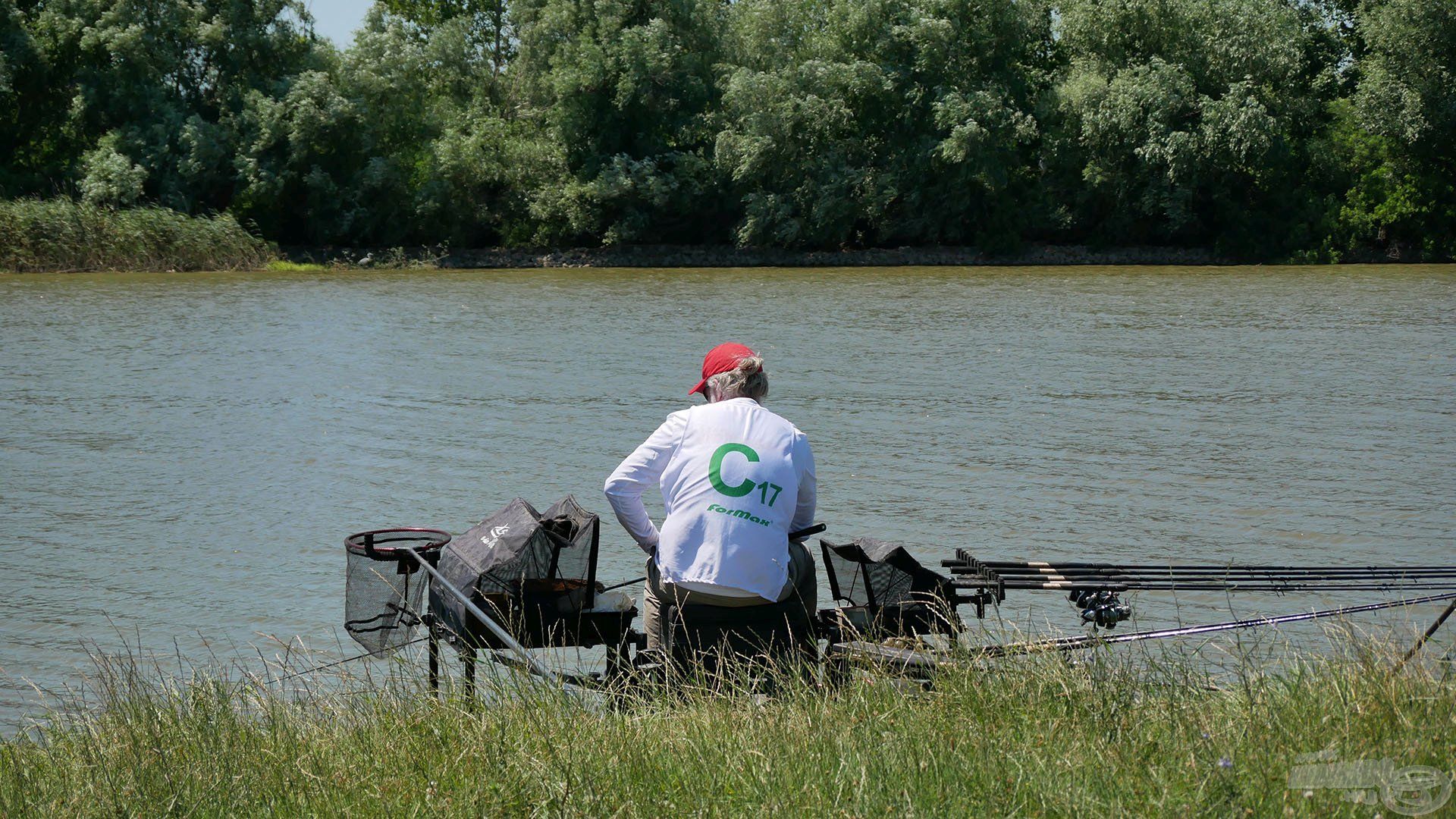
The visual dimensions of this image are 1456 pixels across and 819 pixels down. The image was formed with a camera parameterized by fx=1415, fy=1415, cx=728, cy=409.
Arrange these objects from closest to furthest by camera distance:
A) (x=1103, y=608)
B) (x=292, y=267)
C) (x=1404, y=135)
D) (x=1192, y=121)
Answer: (x=1103, y=608)
(x=1404, y=135)
(x=1192, y=121)
(x=292, y=267)

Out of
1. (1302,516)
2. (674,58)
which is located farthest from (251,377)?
(674,58)

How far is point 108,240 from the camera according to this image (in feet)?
131

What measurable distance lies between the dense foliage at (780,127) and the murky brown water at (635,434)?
16.6 metres

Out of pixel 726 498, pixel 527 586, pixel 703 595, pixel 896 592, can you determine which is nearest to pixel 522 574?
pixel 527 586

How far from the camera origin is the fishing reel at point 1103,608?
5.23 m

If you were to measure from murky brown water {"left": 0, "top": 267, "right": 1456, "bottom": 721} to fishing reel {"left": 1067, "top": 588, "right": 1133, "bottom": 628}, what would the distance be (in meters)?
1.54

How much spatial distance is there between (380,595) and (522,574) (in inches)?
25.0

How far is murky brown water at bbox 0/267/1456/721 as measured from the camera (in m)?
8.82

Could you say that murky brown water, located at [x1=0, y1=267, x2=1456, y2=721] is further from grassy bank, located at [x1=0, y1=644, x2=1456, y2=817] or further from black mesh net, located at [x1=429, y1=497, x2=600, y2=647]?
black mesh net, located at [x1=429, y1=497, x2=600, y2=647]

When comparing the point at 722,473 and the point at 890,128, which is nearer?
the point at 722,473

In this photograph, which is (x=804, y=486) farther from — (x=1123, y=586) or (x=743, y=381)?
(x=1123, y=586)

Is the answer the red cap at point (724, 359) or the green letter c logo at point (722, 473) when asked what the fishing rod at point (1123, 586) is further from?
the red cap at point (724, 359)

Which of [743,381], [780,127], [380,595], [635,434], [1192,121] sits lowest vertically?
[635,434]

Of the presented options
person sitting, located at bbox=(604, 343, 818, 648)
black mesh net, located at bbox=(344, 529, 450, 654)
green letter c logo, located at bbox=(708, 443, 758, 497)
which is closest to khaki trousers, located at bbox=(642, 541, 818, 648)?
person sitting, located at bbox=(604, 343, 818, 648)
